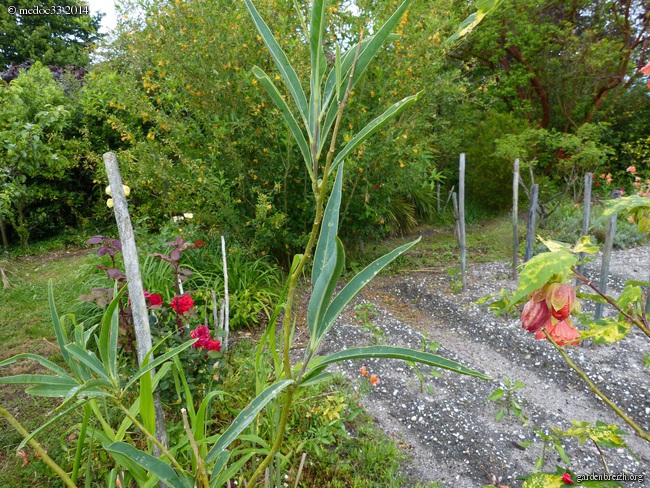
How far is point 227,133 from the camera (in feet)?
9.84

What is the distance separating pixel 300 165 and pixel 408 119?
1007mm

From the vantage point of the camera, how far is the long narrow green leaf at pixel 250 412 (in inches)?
17.9

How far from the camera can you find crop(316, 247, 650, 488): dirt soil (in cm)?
162

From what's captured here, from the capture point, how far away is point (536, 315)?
0.53 m

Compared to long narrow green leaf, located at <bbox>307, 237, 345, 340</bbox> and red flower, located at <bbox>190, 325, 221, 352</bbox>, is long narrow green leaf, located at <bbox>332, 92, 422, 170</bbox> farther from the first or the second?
red flower, located at <bbox>190, 325, 221, 352</bbox>

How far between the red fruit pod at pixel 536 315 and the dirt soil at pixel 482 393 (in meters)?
1.04

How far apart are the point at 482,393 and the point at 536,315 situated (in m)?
1.75

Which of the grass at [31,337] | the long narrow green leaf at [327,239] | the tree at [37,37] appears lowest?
the grass at [31,337]

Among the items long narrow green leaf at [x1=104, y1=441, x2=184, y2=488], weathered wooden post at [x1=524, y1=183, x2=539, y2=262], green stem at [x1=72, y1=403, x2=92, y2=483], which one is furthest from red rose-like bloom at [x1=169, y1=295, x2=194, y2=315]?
weathered wooden post at [x1=524, y1=183, x2=539, y2=262]

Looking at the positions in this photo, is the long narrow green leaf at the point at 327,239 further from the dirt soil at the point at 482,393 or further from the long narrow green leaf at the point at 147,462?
the dirt soil at the point at 482,393

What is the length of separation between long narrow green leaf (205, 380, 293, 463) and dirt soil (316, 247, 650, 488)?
121 centimetres

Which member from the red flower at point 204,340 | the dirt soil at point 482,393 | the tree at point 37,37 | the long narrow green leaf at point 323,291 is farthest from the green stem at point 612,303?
the tree at point 37,37

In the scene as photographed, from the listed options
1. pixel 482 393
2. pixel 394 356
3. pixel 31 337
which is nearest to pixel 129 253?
pixel 394 356

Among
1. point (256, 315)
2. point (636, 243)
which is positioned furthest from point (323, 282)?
point (636, 243)
